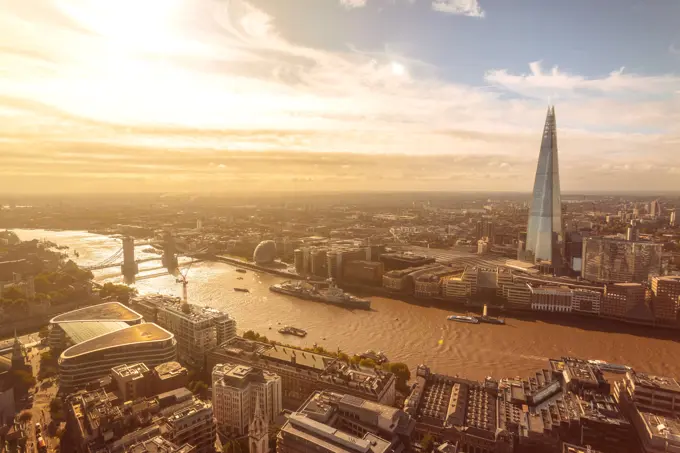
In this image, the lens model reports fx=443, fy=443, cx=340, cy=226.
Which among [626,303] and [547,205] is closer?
[626,303]

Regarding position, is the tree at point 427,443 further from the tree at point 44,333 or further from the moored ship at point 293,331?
the tree at point 44,333

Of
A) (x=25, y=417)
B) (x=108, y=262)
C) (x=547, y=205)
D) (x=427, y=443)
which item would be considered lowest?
(x=108, y=262)

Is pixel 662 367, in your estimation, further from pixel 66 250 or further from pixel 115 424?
pixel 66 250

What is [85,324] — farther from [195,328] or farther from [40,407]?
[195,328]

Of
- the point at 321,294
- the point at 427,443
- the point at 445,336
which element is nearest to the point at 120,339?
the point at 427,443

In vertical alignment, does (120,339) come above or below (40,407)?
above

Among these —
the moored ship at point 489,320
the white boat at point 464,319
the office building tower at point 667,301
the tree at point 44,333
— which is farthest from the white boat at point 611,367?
the tree at point 44,333

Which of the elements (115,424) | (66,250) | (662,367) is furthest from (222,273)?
(662,367)
